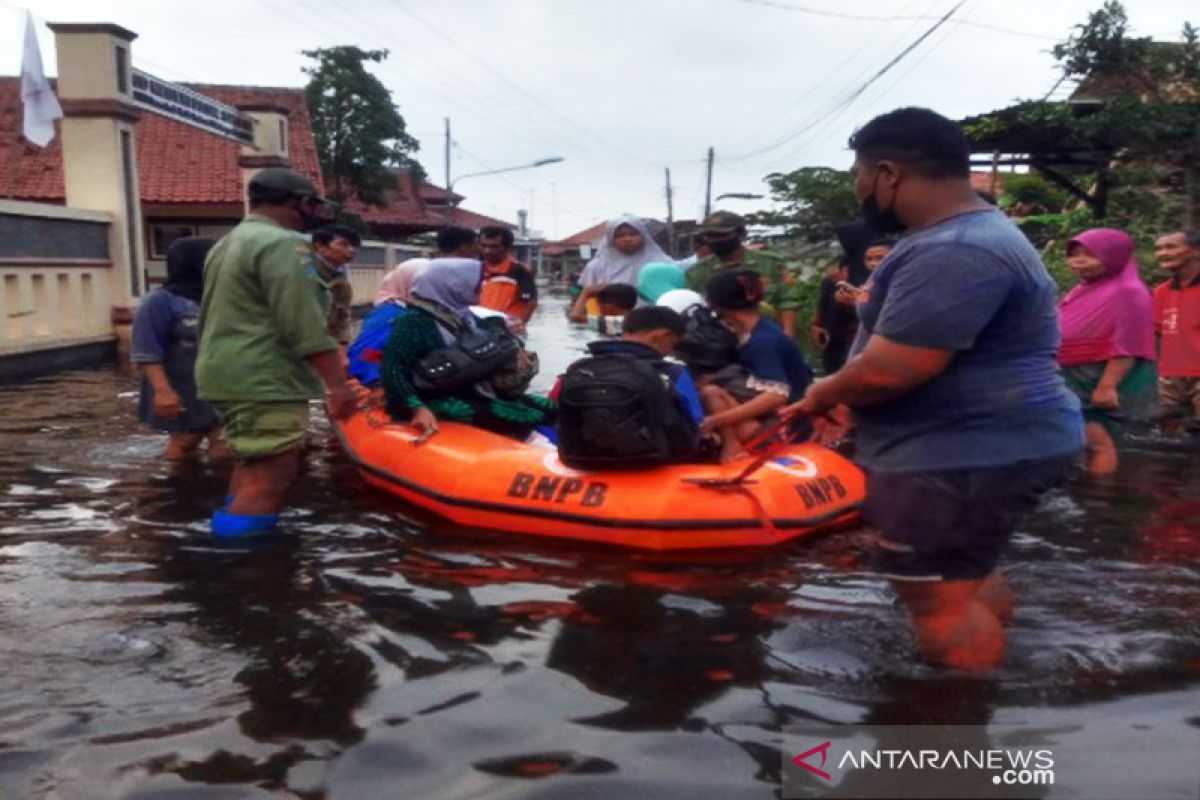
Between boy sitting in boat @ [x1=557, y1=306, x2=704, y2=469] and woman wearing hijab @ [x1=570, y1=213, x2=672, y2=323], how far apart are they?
110 inches

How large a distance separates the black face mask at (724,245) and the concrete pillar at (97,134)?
11.7 metres

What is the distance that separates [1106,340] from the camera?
6676 mm

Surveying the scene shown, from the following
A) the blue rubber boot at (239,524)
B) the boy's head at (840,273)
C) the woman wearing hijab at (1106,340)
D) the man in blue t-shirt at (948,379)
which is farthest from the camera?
the boy's head at (840,273)

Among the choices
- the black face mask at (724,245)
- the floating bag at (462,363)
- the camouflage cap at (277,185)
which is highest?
the camouflage cap at (277,185)

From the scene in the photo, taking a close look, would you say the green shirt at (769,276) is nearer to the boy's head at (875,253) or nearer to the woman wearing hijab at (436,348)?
the boy's head at (875,253)

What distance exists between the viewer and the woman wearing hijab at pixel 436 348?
6449 mm

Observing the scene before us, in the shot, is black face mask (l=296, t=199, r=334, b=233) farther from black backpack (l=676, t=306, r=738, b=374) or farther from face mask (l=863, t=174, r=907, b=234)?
face mask (l=863, t=174, r=907, b=234)

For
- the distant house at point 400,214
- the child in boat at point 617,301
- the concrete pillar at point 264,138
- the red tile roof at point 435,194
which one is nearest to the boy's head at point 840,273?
the child in boat at point 617,301

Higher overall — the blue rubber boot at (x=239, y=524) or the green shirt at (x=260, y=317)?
the green shirt at (x=260, y=317)

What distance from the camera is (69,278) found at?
1525cm

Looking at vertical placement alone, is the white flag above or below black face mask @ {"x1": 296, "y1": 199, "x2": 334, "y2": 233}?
above

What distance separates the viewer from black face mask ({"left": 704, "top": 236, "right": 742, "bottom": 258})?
743cm

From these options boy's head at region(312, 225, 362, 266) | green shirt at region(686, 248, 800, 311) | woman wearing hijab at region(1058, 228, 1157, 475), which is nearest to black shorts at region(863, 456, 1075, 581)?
woman wearing hijab at region(1058, 228, 1157, 475)

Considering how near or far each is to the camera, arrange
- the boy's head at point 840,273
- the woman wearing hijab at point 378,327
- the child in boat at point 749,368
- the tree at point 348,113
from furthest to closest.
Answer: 1. the tree at point 348,113
2. the boy's head at point 840,273
3. the woman wearing hijab at point 378,327
4. the child in boat at point 749,368
